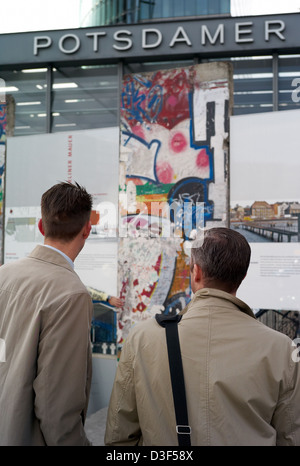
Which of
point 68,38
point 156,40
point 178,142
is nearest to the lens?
point 178,142

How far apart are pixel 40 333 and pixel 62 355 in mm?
118

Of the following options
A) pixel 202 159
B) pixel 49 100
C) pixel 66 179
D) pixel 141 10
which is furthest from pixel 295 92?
pixel 49 100

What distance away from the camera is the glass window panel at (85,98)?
6.30 metres

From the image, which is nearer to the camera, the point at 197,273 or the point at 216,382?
the point at 216,382

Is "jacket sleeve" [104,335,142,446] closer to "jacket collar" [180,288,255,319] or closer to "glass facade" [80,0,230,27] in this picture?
"jacket collar" [180,288,255,319]

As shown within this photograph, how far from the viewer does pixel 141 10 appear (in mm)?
6246

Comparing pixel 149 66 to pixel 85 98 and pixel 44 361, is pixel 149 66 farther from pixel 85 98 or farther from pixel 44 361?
pixel 44 361

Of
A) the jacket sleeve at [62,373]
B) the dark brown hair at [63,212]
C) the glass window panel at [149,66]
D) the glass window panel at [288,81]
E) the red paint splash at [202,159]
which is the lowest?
the jacket sleeve at [62,373]

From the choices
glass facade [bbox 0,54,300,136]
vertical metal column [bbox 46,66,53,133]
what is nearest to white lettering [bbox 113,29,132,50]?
glass facade [bbox 0,54,300,136]

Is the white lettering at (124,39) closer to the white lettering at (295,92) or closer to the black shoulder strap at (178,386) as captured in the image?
the white lettering at (295,92)

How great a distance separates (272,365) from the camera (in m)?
1.56

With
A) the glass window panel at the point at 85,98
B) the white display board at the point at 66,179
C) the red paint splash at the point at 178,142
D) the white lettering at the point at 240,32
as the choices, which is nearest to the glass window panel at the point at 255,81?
the white lettering at the point at 240,32

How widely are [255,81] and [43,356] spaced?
17.1 feet

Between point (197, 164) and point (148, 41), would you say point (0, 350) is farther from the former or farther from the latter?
point (148, 41)
